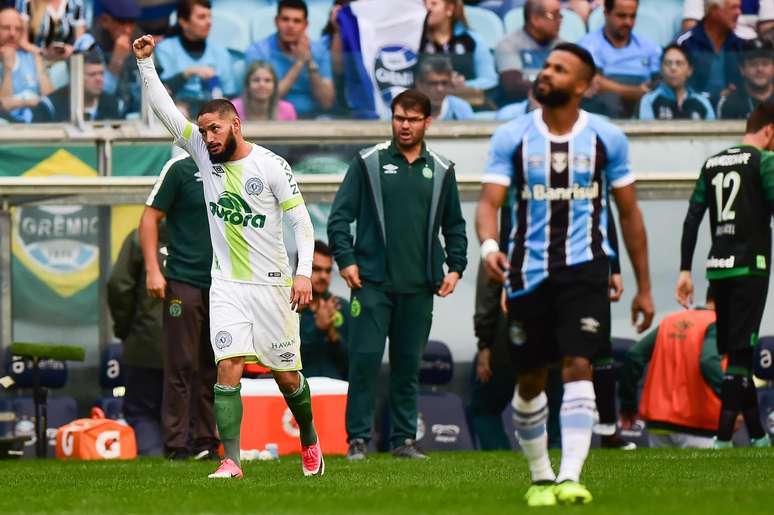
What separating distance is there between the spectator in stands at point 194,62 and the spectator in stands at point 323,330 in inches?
132

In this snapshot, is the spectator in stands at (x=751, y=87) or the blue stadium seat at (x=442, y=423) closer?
the blue stadium seat at (x=442, y=423)

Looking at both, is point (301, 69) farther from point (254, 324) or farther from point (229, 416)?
Answer: point (229, 416)

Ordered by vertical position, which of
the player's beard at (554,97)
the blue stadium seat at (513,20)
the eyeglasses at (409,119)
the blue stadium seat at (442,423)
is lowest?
the blue stadium seat at (442,423)

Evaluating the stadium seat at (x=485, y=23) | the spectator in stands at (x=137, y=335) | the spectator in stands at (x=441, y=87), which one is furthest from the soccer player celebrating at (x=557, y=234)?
the stadium seat at (x=485, y=23)

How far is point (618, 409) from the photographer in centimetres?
1456

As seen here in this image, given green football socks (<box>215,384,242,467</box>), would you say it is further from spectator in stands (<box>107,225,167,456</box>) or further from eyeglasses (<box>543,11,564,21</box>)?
eyeglasses (<box>543,11,564,21</box>)

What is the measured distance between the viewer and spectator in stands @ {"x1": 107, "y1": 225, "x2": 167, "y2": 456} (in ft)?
43.4

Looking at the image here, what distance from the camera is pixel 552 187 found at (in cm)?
715

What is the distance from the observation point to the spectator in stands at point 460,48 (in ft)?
56.0

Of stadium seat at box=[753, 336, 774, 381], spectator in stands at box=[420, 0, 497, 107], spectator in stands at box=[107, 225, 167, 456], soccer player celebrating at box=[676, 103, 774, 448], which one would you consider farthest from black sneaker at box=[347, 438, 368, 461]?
spectator in stands at box=[420, 0, 497, 107]

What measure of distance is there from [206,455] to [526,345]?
513 cm

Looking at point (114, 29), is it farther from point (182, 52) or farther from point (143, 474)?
point (143, 474)

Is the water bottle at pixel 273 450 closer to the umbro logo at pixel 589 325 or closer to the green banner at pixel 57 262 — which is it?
the green banner at pixel 57 262

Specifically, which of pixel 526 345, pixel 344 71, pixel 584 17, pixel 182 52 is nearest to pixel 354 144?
pixel 344 71
